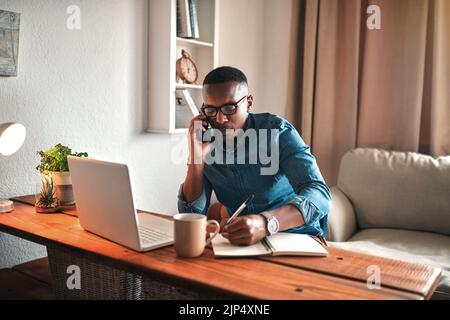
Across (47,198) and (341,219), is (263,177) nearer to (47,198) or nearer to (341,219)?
(47,198)

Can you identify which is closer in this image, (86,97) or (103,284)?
(103,284)

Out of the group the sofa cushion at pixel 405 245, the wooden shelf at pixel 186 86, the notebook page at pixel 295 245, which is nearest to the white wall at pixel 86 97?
the wooden shelf at pixel 186 86

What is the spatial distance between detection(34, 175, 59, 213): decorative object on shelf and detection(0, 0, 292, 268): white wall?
0.37 metres

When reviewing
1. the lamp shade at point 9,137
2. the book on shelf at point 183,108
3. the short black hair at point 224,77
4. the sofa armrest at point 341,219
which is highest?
the short black hair at point 224,77

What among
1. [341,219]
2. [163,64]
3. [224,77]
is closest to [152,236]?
[224,77]

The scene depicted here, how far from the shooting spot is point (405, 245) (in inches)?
87.0

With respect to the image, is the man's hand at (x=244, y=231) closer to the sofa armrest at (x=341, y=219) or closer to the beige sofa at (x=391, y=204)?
the beige sofa at (x=391, y=204)

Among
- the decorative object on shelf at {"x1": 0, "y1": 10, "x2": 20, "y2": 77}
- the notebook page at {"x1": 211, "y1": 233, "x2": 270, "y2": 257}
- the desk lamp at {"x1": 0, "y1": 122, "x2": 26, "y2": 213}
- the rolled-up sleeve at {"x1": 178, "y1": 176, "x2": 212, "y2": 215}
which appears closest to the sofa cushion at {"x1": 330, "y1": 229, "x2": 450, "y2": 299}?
the rolled-up sleeve at {"x1": 178, "y1": 176, "x2": 212, "y2": 215}

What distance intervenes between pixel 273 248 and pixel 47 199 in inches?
34.3

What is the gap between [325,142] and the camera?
3010 millimetres

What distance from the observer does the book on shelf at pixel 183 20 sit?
2.38 meters

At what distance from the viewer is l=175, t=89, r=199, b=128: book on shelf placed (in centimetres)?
246

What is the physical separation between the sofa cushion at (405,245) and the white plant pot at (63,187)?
131cm

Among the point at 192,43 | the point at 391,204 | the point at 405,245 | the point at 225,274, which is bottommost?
the point at 405,245
